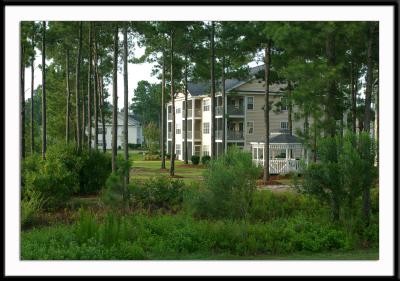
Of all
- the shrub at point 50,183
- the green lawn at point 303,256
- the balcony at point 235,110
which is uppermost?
the balcony at point 235,110

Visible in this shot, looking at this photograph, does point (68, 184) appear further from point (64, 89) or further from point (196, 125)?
point (196, 125)

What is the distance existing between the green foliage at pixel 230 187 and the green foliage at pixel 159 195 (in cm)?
215

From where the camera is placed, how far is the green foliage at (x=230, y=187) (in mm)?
12297

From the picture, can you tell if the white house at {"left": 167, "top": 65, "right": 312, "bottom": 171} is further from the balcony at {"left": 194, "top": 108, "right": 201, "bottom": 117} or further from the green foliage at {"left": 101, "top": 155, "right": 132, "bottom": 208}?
the green foliage at {"left": 101, "top": 155, "right": 132, "bottom": 208}

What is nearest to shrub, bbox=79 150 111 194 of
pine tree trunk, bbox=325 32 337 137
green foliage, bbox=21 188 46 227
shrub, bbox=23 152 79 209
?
shrub, bbox=23 152 79 209

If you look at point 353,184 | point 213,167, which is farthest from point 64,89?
point 353,184

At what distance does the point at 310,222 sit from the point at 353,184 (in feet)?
4.28

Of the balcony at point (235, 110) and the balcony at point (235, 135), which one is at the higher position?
the balcony at point (235, 110)

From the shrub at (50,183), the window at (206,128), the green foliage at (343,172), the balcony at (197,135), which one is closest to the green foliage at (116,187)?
the shrub at (50,183)

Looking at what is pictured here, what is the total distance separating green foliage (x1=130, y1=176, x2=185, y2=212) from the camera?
48.8 feet

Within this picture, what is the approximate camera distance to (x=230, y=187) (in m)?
12.4

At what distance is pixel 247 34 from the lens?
78.2 ft

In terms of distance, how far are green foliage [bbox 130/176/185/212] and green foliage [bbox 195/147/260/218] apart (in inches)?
84.7

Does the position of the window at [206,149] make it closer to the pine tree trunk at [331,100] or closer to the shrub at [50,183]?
the pine tree trunk at [331,100]
